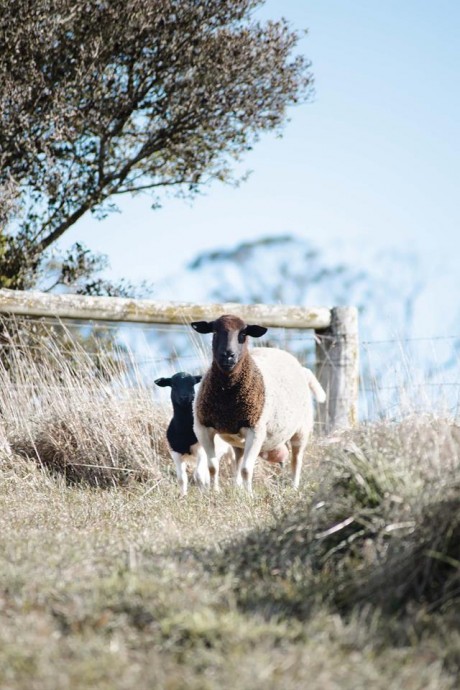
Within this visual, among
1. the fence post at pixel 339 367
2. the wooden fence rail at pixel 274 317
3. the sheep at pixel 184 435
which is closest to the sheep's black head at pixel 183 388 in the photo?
the sheep at pixel 184 435

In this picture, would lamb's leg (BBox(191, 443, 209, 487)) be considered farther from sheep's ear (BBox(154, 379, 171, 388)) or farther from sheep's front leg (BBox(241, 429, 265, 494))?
sheep's ear (BBox(154, 379, 171, 388))

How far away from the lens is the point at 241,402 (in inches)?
270

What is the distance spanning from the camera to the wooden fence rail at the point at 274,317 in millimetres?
9328

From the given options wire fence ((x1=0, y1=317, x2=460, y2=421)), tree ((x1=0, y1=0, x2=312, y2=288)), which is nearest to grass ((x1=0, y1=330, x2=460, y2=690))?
wire fence ((x1=0, y1=317, x2=460, y2=421))

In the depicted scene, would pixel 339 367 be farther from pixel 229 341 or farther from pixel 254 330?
pixel 229 341

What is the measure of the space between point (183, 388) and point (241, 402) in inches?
28.5

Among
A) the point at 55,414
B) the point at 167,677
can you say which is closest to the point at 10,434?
the point at 55,414

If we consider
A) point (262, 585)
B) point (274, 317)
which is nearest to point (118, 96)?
point (274, 317)

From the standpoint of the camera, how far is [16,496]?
22.7 feet

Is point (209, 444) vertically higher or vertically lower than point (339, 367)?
lower

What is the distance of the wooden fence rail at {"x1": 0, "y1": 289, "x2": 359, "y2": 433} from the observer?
9.33m

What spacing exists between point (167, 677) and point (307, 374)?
551 centimetres

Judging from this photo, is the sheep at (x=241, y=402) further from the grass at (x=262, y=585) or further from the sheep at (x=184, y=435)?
the grass at (x=262, y=585)

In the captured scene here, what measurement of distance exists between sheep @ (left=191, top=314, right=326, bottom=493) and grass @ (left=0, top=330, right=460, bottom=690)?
0.85 metres
